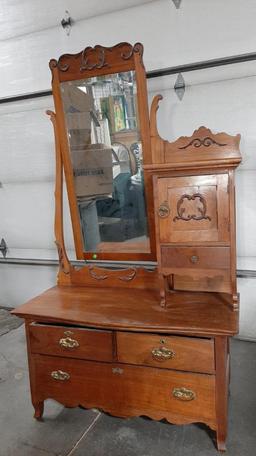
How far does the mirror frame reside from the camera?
1.67 meters

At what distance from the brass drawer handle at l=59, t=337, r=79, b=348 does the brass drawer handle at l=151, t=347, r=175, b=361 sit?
36 cm

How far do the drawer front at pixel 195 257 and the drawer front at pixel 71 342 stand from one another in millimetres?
412

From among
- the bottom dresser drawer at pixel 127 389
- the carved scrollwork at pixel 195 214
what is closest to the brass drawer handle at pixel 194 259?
the carved scrollwork at pixel 195 214

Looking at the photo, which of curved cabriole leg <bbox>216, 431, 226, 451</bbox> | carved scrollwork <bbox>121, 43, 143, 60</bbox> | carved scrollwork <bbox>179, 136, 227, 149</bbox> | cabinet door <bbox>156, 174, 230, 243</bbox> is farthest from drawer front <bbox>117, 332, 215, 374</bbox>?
carved scrollwork <bbox>121, 43, 143, 60</bbox>

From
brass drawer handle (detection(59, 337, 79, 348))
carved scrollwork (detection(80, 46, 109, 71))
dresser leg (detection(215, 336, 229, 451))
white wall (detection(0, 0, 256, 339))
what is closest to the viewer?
dresser leg (detection(215, 336, 229, 451))

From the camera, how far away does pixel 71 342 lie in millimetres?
1595

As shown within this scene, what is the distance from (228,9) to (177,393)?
1938 mm

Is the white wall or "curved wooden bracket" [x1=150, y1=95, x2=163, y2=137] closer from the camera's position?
"curved wooden bracket" [x1=150, y1=95, x2=163, y2=137]

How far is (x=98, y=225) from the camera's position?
77.2 inches

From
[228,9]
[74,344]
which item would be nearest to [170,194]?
[74,344]

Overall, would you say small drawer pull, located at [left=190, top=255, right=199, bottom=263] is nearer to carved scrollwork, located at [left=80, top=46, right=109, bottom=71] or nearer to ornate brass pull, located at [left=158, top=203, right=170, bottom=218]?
ornate brass pull, located at [left=158, top=203, right=170, bottom=218]

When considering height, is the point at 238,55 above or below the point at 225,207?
above

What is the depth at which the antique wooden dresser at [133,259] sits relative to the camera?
1437 mm

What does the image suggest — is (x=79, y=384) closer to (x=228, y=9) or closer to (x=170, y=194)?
(x=170, y=194)
